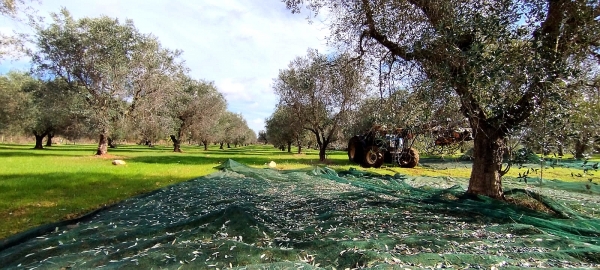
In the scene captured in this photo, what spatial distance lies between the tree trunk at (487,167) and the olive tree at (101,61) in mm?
22587

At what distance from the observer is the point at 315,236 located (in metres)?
4.72

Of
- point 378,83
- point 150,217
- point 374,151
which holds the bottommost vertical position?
point 150,217

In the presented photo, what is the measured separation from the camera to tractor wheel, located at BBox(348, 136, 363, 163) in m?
20.5

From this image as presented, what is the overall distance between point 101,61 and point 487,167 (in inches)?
964

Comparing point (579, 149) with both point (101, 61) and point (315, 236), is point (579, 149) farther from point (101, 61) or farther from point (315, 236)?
point (101, 61)

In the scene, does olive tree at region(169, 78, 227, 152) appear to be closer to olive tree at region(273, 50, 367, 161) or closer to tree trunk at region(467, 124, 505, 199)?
olive tree at region(273, 50, 367, 161)

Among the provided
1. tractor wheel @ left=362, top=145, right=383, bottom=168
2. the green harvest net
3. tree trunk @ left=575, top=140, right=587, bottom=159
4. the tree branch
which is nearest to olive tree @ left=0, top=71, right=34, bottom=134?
tractor wheel @ left=362, top=145, right=383, bottom=168

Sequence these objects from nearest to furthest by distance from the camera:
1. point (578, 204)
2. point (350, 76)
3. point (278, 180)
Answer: point (578, 204) → point (350, 76) → point (278, 180)

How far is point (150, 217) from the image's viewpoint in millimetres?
6141

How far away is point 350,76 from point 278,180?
4372mm

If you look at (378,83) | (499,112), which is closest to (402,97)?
(378,83)

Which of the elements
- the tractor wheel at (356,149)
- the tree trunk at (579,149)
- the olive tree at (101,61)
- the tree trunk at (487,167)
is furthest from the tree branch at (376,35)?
the olive tree at (101,61)

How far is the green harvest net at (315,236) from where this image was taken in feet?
12.2

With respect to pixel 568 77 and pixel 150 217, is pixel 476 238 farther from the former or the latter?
pixel 150 217
